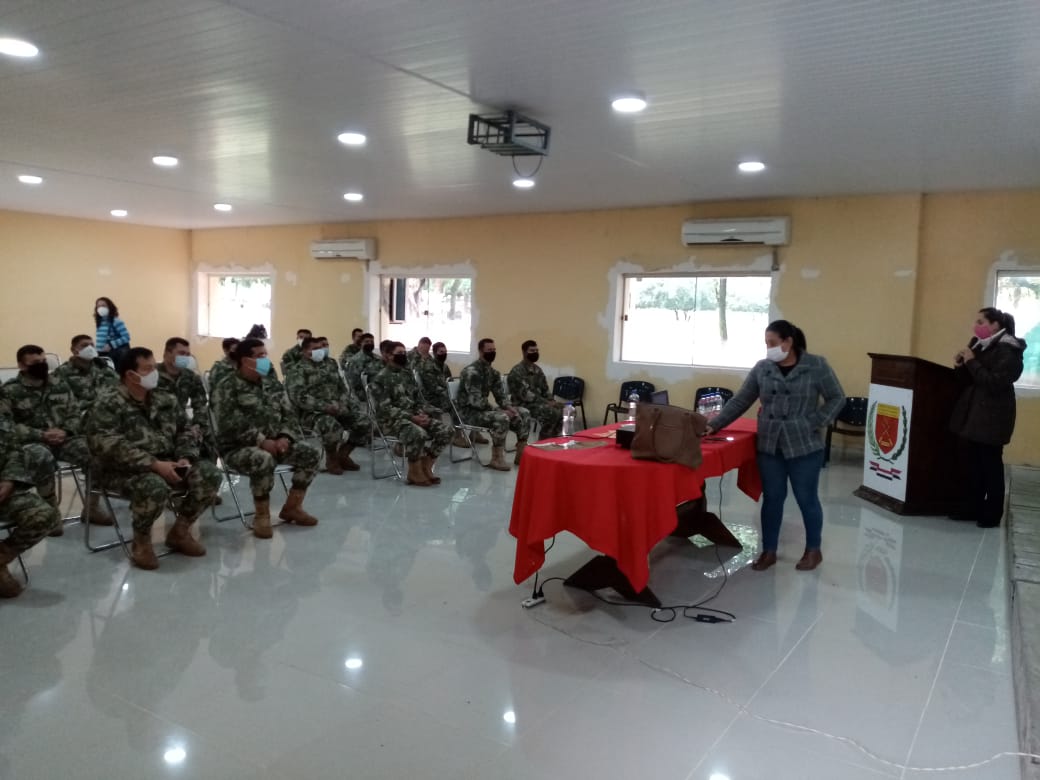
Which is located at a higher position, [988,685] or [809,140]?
[809,140]

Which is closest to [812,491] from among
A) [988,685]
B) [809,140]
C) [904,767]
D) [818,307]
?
[988,685]

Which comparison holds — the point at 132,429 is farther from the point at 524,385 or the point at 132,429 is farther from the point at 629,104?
the point at 524,385

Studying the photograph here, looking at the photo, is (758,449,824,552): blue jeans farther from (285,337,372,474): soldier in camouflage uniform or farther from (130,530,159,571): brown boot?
(285,337,372,474): soldier in camouflage uniform

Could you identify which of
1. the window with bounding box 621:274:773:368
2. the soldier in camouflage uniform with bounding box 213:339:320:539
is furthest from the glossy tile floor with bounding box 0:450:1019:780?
the window with bounding box 621:274:773:368

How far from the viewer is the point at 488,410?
288 inches

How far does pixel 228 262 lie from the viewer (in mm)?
12945

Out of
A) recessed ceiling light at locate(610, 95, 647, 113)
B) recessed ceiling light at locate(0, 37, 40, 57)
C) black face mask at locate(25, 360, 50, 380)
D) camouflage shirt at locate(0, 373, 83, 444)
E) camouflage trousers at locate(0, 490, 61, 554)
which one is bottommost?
camouflage trousers at locate(0, 490, 61, 554)

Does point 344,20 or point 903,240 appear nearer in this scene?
point 344,20

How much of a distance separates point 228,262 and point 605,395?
290 inches

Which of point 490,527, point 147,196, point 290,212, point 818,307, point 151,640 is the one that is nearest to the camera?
point 151,640

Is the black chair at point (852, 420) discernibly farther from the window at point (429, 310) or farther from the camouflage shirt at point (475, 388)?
the window at point (429, 310)

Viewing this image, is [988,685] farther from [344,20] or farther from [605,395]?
[605,395]

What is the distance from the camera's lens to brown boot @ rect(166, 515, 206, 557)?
14.5 feet

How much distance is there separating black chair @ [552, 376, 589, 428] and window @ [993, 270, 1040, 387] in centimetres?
447
